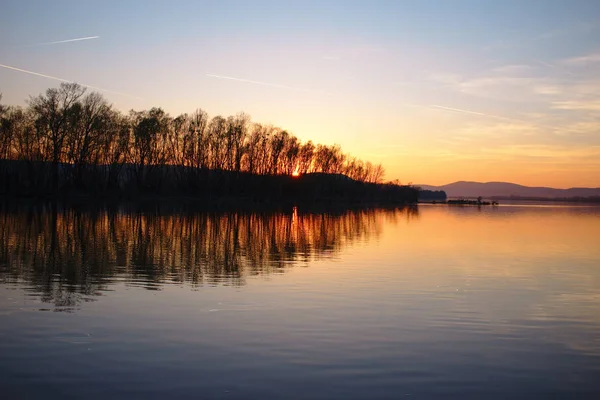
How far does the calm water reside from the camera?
8.12 metres

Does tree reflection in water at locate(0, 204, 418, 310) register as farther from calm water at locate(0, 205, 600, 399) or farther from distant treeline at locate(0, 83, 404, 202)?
distant treeline at locate(0, 83, 404, 202)

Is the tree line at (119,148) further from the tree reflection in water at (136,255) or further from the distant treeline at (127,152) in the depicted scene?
the tree reflection in water at (136,255)

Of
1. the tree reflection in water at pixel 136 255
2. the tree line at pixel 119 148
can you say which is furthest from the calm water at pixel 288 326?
the tree line at pixel 119 148

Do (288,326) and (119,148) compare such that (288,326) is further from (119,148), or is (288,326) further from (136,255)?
(119,148)

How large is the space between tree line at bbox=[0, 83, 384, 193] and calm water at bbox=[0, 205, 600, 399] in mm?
65849

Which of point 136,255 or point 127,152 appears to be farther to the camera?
point 127,152

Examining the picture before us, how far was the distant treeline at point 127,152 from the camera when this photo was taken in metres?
83.2

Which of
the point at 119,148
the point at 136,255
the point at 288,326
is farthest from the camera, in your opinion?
the point at 119,148

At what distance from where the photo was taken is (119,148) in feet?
325

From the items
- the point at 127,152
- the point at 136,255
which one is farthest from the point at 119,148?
the point at 136,255

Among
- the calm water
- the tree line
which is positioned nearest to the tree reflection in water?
the calm water

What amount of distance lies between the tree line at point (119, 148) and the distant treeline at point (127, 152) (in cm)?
14

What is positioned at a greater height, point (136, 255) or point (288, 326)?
point (136, 255)

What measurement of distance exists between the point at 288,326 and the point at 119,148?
309 ft
